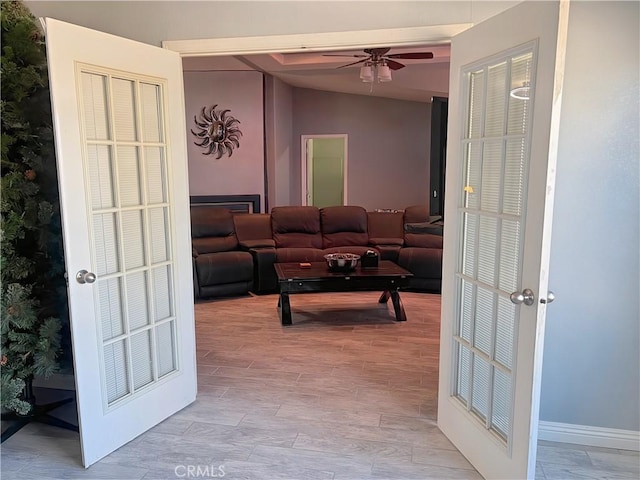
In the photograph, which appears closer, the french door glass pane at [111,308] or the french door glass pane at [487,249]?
the french door glass pane at [487,249]

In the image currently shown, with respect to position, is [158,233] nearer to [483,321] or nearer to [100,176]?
[100,176]

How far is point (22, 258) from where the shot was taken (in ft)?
7.99

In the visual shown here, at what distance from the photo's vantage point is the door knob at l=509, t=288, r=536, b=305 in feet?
6.02

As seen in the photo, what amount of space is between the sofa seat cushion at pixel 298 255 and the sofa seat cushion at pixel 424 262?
3.24ft

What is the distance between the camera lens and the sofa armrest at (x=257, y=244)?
18.6ft

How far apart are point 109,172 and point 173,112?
509mm

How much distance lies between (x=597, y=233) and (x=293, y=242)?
401cm

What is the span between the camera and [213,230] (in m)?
5.79

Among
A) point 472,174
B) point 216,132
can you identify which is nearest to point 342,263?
point 472,174

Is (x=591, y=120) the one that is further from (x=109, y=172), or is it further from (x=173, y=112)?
(x=109, y=172)

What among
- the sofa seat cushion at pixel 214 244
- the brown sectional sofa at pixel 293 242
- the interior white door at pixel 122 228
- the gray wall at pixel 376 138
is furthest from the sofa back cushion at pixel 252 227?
the interior white door at pixel 122 228

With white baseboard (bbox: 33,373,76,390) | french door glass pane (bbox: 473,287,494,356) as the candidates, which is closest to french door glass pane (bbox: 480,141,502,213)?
french door glass pane (bbox: 473,287,494,356)

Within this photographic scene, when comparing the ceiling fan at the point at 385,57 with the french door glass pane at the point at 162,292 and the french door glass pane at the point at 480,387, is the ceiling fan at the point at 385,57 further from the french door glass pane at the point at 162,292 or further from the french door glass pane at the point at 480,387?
the french door glass pane at the point at 480,387

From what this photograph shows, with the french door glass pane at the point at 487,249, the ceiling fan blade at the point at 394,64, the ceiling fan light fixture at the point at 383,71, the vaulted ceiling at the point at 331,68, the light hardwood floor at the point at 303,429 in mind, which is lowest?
the light hardwood floor at the point at 303,429
